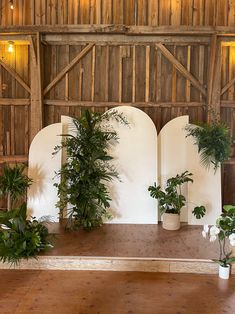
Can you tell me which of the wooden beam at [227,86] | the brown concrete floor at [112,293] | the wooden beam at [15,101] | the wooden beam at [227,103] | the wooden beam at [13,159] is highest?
the wooden beam at [227,86]

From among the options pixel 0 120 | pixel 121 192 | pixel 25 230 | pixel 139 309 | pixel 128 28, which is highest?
pixel 128 28

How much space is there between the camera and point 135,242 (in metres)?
4.16

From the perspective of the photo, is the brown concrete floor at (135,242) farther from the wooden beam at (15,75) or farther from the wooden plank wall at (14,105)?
the wooden beam at (15,75)

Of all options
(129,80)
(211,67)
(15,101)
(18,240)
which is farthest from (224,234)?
(15,101)

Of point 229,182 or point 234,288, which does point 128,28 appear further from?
point 234,288

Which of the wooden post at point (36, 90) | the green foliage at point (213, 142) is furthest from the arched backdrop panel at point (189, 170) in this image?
the wooden post at point (36, 90)

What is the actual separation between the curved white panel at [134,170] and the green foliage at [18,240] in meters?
1.48

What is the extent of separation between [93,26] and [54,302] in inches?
181

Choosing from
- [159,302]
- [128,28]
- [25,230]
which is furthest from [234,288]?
[128,28]

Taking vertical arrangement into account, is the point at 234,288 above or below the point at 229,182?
below

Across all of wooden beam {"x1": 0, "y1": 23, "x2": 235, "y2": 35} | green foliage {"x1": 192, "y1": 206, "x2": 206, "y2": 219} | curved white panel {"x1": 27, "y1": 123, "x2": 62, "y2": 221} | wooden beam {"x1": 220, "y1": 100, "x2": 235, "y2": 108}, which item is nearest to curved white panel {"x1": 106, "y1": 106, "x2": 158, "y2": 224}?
green foliage {"x1": 192, "y1": 206, "x2": 206, "y2": 219}

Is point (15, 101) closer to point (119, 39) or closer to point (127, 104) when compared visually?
point (127, 104)

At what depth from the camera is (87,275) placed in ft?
11.7

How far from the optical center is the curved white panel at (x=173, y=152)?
507 cm
